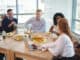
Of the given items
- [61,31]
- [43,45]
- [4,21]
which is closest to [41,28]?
[4,21]

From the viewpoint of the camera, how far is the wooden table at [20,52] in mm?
2787

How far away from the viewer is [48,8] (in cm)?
682

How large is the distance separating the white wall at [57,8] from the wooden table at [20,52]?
133 inches

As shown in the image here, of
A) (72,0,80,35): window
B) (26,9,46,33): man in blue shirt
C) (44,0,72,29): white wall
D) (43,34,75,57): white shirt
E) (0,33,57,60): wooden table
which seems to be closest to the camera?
(43,34,75,57): white shirt

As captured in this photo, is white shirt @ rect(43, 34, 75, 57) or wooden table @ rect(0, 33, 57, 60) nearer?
white shirt @ rect(43, 34, 75, 57)

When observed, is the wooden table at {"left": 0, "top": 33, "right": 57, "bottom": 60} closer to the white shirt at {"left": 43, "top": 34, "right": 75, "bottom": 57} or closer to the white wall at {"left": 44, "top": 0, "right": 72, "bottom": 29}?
the white shirt at {"left": 43, "top": 34, "right": 75, "bottom": 57}

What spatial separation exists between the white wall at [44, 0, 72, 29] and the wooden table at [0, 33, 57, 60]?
3377 mm

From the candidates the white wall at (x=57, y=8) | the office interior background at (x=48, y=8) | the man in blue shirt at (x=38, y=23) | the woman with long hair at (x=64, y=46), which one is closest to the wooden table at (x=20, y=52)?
the woman with long hair at (x=64, y=46)

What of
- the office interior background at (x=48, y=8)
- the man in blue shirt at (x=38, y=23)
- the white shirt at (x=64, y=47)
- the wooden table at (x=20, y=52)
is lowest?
the wooden table at (x=20, y=52)

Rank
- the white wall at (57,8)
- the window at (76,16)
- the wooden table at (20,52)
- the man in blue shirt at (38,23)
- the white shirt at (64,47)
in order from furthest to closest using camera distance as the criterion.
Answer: the white wall at (57,8), the window at (76,16), the man in blue shirt at (38,23), the wooden table at (20,52), the white shirt at (64,47)

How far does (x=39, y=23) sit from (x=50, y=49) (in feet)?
6.08

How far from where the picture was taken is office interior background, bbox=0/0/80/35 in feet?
21.3

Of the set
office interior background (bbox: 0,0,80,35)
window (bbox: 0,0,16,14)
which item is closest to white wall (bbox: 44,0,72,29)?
office interior background (bbox: 0,0,80,35)

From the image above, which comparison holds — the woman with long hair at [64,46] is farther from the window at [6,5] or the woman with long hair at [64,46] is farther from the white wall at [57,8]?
the window at [6,5]
